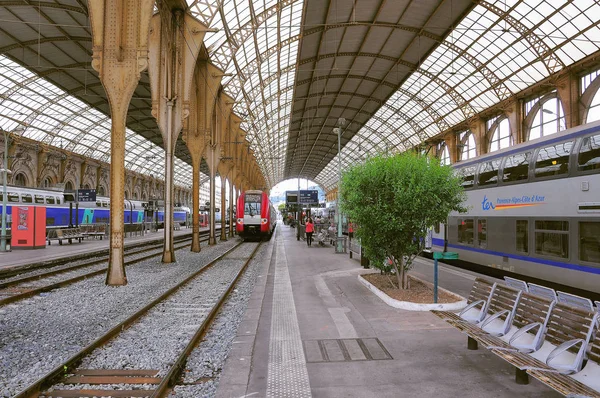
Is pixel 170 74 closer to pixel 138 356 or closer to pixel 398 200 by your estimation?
pixel 398 200

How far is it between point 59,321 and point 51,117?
42.5m

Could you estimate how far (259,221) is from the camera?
106 feet

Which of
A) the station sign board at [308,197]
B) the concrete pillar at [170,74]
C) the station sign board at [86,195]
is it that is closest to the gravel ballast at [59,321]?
the concrete pillar at [170,74]

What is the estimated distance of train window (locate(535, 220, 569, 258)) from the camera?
9.75 metres

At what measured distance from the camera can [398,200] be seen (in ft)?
29.2

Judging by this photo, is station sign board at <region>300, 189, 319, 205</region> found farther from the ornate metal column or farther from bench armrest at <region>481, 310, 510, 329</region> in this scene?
bench armrest at <region>481, 310, 510, 329</region>

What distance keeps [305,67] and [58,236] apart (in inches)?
915

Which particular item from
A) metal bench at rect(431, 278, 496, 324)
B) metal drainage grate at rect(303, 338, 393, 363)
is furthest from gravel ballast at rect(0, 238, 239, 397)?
metal bench at rect(431, 278, 496, 324)

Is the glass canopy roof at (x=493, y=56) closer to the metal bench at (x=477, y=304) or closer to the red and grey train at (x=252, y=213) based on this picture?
the red and grey train at (x=252, y=213)

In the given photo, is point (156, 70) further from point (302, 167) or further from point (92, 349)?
point (302, 167)

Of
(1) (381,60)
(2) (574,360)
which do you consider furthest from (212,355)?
(1) (381,60)

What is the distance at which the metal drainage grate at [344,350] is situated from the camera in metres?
5.41

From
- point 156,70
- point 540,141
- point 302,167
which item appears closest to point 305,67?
point 156,70

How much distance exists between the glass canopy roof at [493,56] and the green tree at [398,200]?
21.1ft
